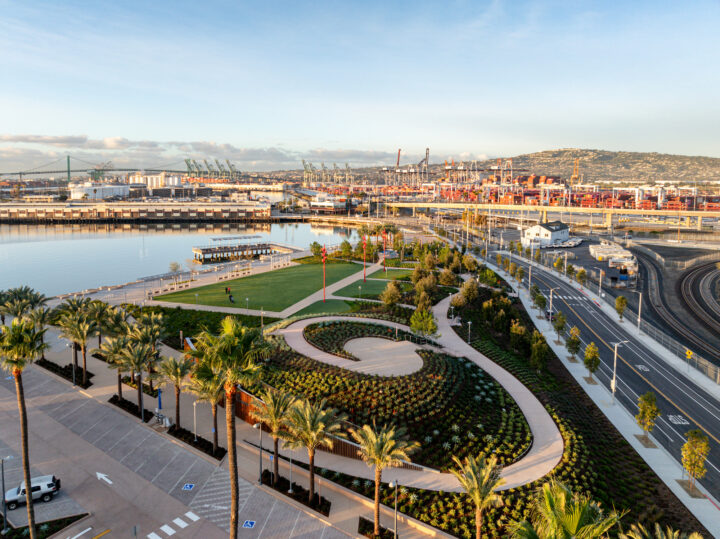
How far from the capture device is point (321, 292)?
53.6m

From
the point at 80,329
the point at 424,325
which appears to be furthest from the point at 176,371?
the point at 424,325

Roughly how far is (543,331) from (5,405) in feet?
143

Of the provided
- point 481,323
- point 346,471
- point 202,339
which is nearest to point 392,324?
point 481,323

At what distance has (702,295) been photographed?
5947 centimetres

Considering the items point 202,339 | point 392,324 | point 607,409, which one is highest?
point 202,339

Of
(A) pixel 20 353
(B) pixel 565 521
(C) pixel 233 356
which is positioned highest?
(C) pixel 233 356

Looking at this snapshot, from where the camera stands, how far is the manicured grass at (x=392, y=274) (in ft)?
209

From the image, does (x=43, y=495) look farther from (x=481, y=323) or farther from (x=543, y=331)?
(x=543, y=331)

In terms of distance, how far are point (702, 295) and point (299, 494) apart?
6220cm

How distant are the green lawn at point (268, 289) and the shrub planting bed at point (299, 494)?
26.3 metres

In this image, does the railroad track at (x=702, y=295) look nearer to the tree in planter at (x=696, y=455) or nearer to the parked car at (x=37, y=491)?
the tree in planter at (x=696, y=455)

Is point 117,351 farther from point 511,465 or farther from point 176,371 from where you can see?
point 511,465

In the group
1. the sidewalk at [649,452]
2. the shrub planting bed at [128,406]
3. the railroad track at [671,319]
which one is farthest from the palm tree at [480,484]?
the railroad track at [671,319]

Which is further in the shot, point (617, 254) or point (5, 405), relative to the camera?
point (617, 254)
